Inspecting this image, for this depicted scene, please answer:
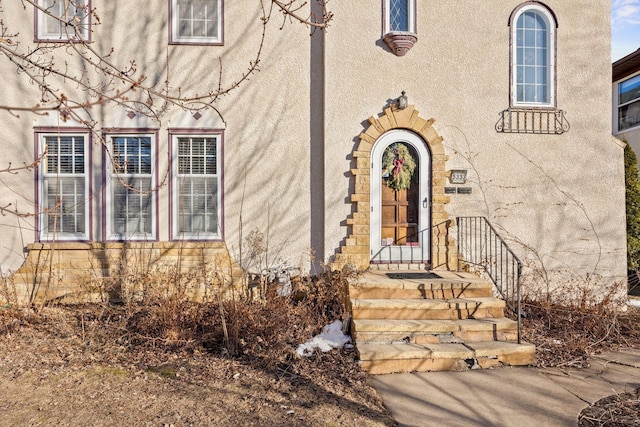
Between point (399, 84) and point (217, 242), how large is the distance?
3848 mm

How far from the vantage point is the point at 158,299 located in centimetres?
535

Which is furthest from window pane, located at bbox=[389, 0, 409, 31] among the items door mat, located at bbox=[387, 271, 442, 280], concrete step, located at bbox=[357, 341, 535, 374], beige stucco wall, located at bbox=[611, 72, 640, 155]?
beige stucco wall, located at bbox=[611, 72, 640, 155]

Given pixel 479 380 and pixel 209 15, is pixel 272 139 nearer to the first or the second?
pixel 209 15

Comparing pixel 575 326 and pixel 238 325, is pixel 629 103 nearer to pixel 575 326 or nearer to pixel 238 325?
pixel 575 326

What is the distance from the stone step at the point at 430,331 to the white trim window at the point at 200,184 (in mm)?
3025

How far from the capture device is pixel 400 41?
6.18 meters

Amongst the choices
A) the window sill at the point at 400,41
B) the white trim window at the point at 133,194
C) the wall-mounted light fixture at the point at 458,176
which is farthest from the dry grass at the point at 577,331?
the white trim window at the point at 133,194

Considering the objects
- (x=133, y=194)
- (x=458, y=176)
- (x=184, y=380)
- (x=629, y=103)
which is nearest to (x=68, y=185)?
(x=133, y=194)

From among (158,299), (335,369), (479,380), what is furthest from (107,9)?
(479,380)

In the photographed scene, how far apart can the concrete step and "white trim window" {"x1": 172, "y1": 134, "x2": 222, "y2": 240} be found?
3329 millimetres

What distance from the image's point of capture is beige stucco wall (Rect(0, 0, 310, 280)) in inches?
254

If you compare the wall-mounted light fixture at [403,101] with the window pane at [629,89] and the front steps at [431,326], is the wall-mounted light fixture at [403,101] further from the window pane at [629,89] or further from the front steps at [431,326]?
the window pane at [629,89]

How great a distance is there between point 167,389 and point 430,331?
296cm

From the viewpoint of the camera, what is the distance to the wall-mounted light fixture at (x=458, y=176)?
20.8 feet
